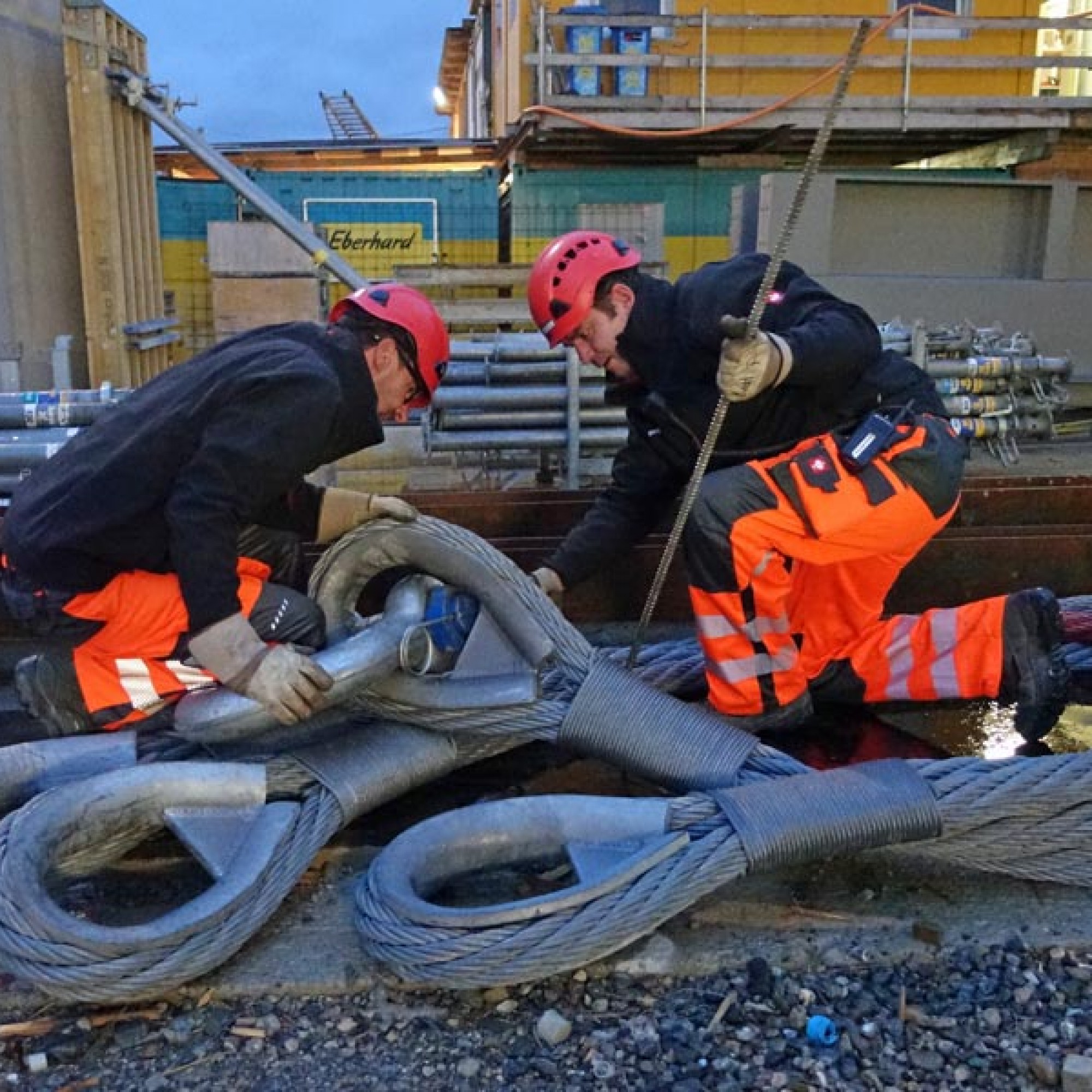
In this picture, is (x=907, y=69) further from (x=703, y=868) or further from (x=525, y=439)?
(x=703, y=868)

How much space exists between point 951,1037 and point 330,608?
1.96 meters

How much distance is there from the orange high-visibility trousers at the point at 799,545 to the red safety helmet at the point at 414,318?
85cm

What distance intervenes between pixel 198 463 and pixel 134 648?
689mm

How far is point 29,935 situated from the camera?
218 cm

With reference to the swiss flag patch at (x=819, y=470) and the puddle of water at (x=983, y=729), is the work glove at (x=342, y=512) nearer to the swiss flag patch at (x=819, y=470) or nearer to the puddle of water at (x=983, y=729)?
the swiss flag patch at (x=819, y=470)

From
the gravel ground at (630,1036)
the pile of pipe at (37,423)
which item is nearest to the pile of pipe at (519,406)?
the pile of pipe at (37,423)

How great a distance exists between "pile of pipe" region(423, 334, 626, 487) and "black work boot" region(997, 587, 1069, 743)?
3.25m

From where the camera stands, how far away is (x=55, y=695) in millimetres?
3113

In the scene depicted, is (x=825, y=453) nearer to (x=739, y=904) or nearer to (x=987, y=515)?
(x=739, y=904)

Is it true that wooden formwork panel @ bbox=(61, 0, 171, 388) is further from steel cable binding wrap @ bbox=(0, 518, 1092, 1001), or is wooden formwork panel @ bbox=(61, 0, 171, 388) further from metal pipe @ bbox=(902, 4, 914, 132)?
metal pipe @ bbox=(902, 4, 914, 132)

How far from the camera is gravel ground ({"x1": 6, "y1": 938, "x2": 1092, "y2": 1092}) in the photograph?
2.06m

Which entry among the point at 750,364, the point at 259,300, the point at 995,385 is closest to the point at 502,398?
the point at 750,364

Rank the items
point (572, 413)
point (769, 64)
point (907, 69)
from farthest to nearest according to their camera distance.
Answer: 1. point (769, 64)
2. point (907, 69)
3. point (572, 413)

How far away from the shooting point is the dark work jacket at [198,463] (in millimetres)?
2676
